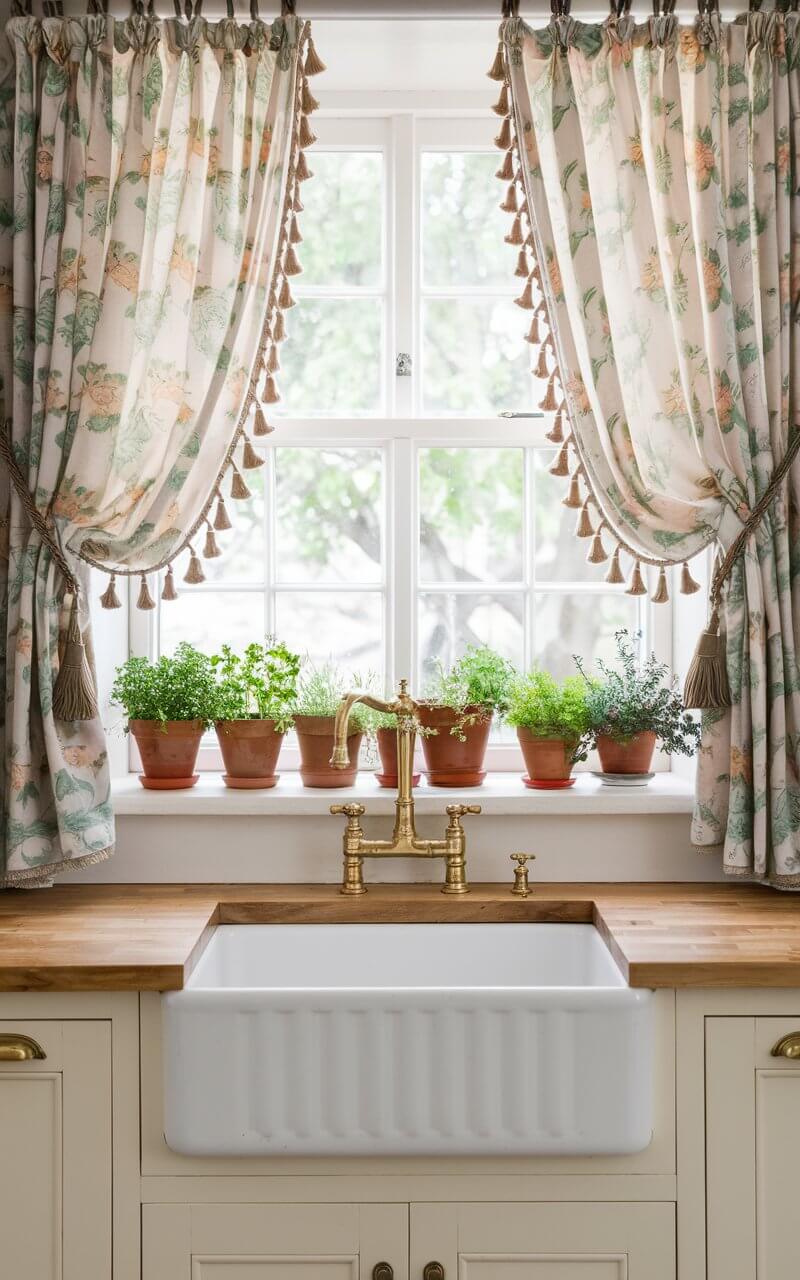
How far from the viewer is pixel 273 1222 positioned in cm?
161

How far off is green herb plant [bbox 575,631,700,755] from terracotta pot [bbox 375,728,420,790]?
40cm

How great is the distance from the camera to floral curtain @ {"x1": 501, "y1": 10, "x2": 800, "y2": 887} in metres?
1.97

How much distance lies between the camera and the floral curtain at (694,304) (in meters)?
1.97

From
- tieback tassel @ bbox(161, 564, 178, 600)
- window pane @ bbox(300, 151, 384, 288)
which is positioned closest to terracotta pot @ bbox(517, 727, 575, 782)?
tieback tassel @ bbox(161, 564, 178, 600)

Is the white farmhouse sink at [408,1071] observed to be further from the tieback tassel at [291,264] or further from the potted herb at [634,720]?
the tieback tassel at [291,264]

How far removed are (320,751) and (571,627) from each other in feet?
2.16

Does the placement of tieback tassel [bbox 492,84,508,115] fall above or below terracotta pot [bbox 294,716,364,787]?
above

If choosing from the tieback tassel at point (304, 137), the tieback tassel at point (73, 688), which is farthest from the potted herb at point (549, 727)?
the tieback tassel at point (304, 137)

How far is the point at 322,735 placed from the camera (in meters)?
2.20

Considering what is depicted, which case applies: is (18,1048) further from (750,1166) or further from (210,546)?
(750,1166)

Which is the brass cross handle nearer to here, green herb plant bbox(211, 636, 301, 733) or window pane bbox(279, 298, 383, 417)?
green herb plant bbox(211, 636, 301, 733)

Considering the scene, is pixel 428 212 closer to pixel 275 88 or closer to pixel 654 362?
pixel 275 88

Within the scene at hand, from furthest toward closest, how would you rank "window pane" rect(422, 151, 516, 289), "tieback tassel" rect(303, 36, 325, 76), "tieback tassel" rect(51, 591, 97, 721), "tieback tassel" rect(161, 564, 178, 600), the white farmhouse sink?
"window pane" rect(422, 151, 516, 289) → "tieback tassel" rect(161, 564, 178, 600) → "tieback tassel" rect(303, 36, 325, 76) → "tieback tassel" rect(51, 591, 97, 721) → the white farmhouse sink

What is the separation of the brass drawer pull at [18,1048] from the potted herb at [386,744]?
0.85 m
